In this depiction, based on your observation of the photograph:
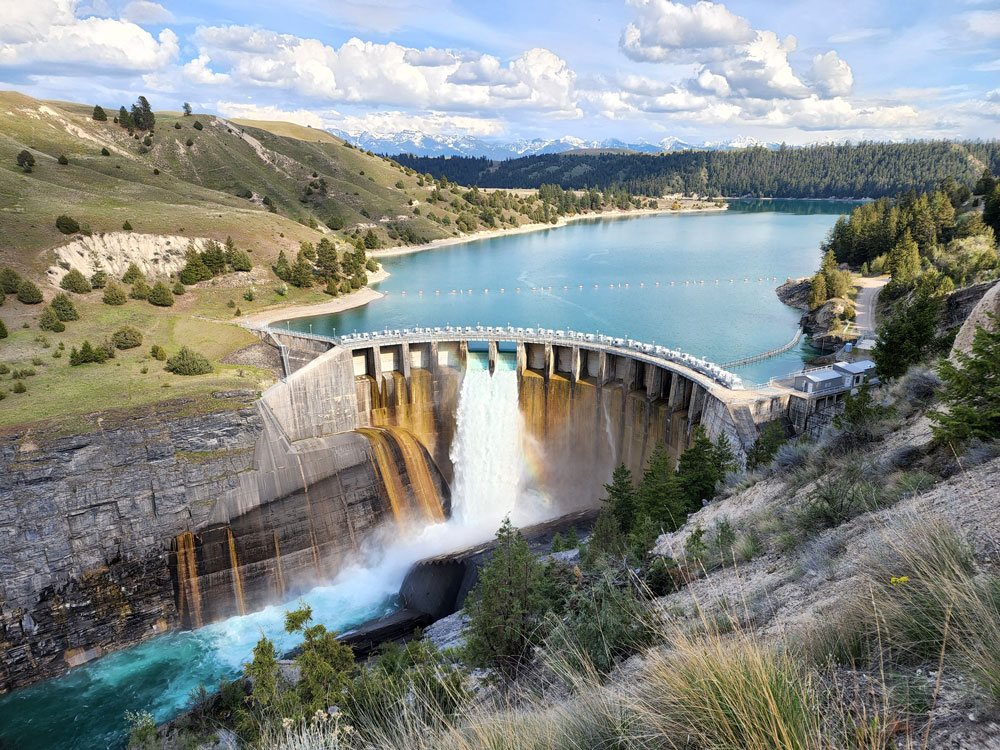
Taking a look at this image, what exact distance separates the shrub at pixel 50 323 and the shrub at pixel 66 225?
15.7 m

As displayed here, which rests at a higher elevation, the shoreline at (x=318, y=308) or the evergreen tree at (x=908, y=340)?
the evergreen tree at (x=908, y=340)

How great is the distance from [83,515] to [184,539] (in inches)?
154

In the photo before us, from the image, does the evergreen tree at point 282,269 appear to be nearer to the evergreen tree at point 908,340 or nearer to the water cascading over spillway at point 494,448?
the water cascading over spillway at point 494,448

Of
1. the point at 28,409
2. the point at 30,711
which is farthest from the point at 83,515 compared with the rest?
the point at 30,711

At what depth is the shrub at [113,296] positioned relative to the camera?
40.7 metres

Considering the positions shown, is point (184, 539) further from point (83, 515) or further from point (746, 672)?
point (746, 672)

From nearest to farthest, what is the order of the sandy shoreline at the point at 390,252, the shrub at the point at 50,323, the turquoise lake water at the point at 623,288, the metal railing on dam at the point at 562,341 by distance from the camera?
1. the metal railing on dam at the point at 562,341
2. the shrub at the point at 50,323
3. the turquoise lake water at the point at 623,288
4. the sandy shoreline at the point at 390,252

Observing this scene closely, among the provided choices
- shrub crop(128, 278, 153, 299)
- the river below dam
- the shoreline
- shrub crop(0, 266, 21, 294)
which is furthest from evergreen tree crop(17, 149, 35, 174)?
the river below dam

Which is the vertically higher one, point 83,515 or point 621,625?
point 621,625

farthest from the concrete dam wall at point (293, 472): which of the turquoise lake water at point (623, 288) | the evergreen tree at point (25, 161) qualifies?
the evergreen tree at point (25, 161)

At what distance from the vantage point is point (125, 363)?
30.8 metres

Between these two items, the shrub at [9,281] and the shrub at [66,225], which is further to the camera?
the shrub at [66,225]

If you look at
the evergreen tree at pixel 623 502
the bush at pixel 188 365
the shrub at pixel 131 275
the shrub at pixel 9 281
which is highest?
the shrub at pixel 9 281

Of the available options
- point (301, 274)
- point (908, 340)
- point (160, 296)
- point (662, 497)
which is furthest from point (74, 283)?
point (908, 340)
